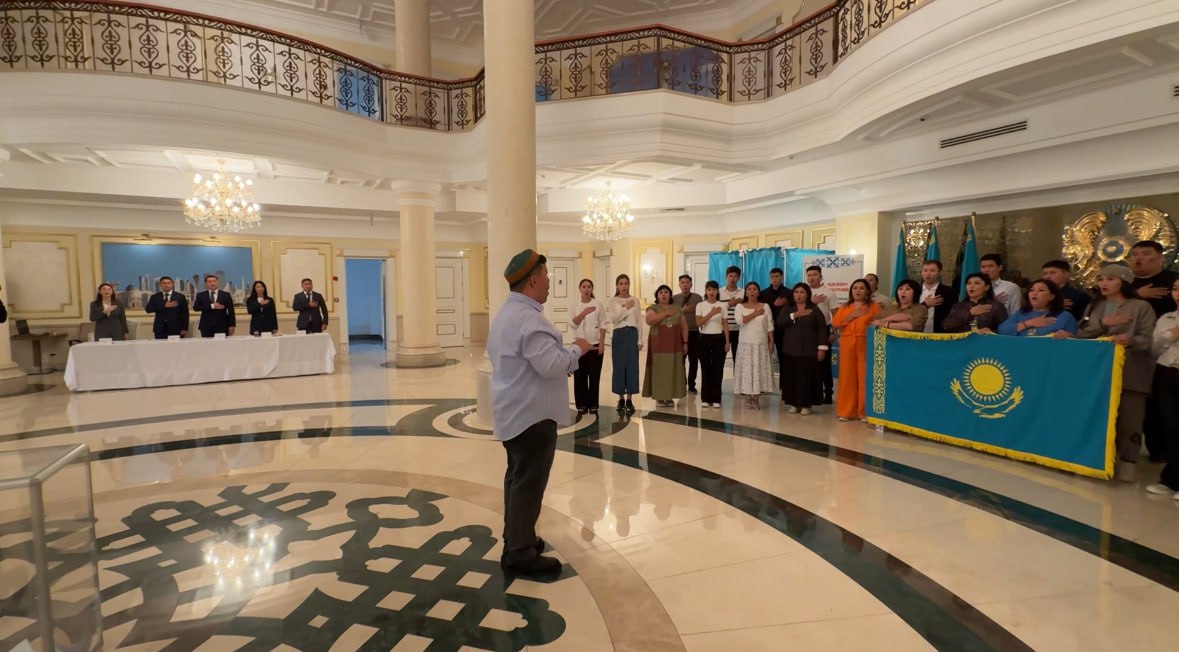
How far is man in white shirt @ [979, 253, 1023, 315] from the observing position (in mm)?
5395

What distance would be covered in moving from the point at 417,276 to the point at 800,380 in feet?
22.5

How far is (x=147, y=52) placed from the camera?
23.8 feet

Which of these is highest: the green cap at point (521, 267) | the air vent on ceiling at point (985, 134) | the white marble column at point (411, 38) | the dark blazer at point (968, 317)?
the white marble column at point (411, 38)

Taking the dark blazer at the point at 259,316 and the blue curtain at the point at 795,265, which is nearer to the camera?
the dark blazer at the point at 259,316

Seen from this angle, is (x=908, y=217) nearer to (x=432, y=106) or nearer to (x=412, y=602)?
(x=432, y=106)

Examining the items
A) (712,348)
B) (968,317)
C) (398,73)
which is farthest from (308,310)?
(968,317)

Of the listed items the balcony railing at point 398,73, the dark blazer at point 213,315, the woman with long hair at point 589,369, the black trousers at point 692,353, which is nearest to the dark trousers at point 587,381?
the woman with long hair at point 589,369

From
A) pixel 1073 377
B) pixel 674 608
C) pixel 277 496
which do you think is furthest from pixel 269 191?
pixel 1073 377

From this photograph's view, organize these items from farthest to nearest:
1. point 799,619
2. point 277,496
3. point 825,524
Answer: point 277,496 → point 825,524 → point 799,619

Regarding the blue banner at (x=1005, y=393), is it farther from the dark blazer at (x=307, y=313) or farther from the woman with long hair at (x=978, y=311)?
the dark blazer at (x=307, y=313)

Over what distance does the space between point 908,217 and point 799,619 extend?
8287 millimetres

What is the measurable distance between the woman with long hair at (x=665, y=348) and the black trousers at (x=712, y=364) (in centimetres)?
29

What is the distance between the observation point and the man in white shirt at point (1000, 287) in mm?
5395

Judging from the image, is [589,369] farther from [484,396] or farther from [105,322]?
[105,322]
